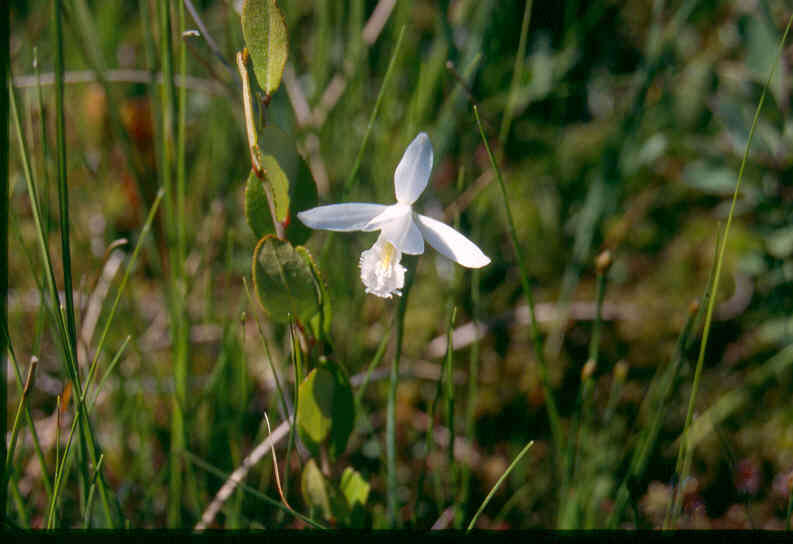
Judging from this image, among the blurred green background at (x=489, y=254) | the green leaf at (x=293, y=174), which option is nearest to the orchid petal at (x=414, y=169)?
the green leaf at (x=293, y=174)

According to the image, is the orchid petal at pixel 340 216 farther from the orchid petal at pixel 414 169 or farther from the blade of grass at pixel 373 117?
the blade of grass at pixel 373 117

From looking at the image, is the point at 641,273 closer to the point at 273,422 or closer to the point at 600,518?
the point at 600,518

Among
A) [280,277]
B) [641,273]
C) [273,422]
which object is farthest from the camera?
[641,273]

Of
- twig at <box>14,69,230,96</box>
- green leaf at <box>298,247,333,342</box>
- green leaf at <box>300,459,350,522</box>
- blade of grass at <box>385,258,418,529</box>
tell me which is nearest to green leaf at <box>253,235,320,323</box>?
green leaf at <box>298,247,333,342</box>

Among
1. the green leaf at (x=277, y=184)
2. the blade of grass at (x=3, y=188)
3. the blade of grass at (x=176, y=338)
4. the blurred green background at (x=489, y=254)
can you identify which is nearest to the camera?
the green leaf at (x=277, y=184)

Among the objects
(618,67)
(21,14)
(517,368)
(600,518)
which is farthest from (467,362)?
(21,14)

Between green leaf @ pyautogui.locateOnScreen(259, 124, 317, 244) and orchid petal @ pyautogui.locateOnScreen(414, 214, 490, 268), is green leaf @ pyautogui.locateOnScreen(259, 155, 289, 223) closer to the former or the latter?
green leaf @ pyautogui.locateOnScreen(259, 124, 317, 244)
